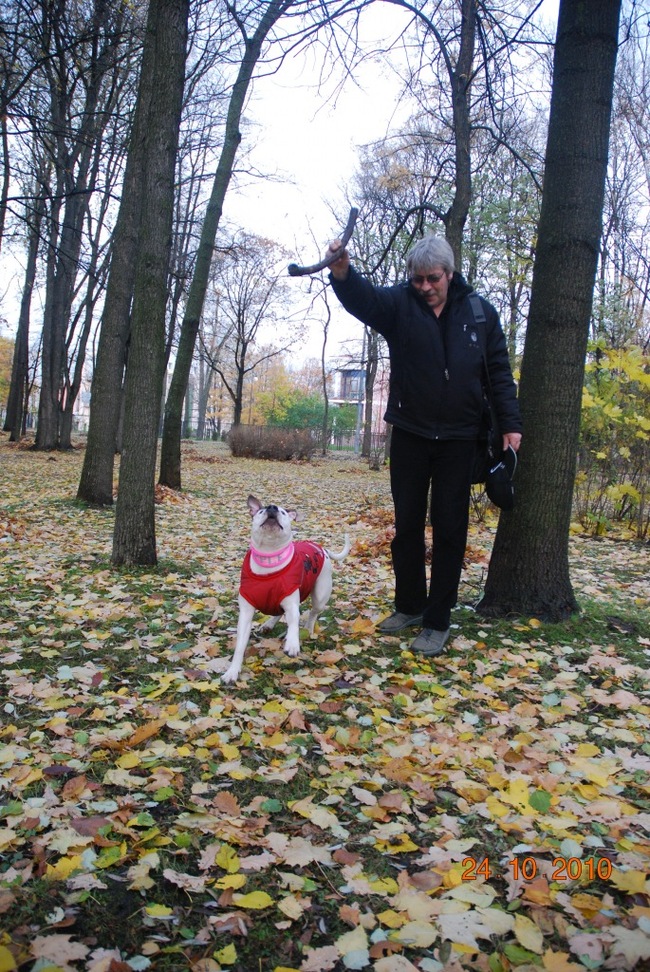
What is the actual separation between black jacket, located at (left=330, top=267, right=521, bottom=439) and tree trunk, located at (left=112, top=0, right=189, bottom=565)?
2473 mm

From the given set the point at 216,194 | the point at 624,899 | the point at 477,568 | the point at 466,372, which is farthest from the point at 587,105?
the point at 216,194

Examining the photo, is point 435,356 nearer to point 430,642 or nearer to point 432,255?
point 432,255

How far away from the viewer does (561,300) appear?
170 inches

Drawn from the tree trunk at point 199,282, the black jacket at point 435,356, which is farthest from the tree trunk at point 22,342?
the black jacket at point 435,356

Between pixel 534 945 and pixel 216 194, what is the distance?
11.8 metres

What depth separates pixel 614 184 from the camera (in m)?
19.3

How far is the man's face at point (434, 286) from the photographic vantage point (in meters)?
3.71

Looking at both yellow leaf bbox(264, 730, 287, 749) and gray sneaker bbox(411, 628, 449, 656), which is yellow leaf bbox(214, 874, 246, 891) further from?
gray sneaker bbox(411, 628, 449, 656)

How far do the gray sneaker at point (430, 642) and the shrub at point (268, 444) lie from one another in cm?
2049

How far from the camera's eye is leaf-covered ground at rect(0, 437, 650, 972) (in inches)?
72.7

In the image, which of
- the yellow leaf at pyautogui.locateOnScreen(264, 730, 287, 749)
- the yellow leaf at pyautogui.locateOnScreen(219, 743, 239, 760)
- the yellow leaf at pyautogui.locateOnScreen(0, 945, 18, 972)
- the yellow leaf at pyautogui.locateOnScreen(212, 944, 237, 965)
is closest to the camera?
the yellow leaf at pyautogui.locateOnScreen(0, 945, 18, 972)

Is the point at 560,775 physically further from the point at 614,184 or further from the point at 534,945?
Answer: the point at 614,184

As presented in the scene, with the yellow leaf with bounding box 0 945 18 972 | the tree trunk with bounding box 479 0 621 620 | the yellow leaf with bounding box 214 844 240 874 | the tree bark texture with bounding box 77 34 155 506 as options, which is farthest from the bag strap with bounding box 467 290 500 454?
the tree bark texture with bounding box 77 34 155 506

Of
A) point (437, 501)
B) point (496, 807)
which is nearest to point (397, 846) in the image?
point (496, 807)
